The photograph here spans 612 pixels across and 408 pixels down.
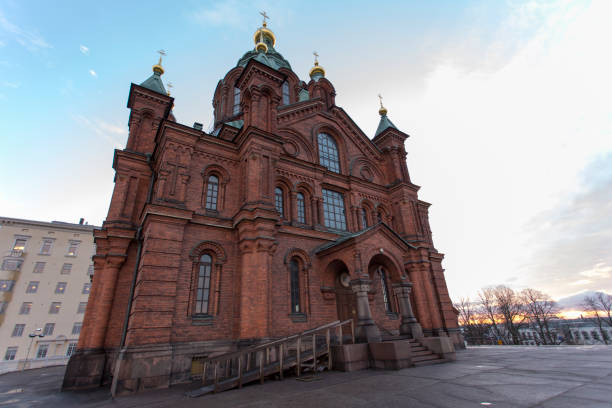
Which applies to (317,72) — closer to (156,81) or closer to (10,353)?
(156,81)

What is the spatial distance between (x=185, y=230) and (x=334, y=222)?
865 centimetres

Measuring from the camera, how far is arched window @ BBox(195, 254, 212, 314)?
12.1 m

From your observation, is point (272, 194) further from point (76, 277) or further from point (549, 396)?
point (76, 277)

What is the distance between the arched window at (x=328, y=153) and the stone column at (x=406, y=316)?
9.07 m

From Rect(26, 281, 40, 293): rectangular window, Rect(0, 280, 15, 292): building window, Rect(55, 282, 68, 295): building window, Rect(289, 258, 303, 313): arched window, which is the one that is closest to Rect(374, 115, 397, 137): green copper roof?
Rect(289, 258, 303, 313): arched window

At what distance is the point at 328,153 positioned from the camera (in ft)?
66.2

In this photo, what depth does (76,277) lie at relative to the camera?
125ft

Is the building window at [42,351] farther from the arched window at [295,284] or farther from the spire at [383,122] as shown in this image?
the spire at [383,122]

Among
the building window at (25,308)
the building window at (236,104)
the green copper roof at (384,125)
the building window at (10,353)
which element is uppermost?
the building window at (236,104)

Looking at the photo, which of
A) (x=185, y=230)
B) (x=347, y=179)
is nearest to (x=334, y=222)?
(x=347, y=179)

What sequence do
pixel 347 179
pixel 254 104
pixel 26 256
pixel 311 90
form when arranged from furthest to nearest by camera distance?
pixel 26 256 < pixel 311 90 < pixel 347 179 < pixel 254 104

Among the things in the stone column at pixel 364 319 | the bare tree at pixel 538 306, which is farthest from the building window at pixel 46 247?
the bare tree at pixel 538 306

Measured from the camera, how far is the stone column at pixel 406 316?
12375mm

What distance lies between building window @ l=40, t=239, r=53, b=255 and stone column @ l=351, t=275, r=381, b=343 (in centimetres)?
4316
